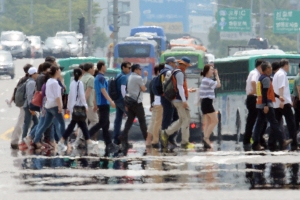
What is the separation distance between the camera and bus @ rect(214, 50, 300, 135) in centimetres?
2634

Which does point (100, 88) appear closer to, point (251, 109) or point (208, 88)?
point (208, 88)

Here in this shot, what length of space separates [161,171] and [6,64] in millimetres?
46663

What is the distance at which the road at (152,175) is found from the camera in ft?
42.6

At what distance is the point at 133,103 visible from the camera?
20.7 m

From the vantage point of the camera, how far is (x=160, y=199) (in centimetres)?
1244

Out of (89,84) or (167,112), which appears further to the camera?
(167,112)

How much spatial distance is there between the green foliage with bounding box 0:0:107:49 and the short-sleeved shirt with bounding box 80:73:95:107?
327ft

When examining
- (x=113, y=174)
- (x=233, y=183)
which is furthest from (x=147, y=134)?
(x=233, y=183)

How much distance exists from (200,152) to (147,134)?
1967 millimetres

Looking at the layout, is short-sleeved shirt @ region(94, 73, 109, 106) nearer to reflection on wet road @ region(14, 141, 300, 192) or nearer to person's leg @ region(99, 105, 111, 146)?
person's leg @ region(99, 105, 111, 146)

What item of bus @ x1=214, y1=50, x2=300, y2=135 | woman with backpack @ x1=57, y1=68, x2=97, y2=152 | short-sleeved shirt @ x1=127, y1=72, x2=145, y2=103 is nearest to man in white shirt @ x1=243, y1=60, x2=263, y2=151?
short-sleeved shirt @ x1=127, y1=72, x2=145, y2=103

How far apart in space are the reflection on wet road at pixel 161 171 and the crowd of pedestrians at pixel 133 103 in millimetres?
1000

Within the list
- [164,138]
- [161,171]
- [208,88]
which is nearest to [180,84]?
[208,88]

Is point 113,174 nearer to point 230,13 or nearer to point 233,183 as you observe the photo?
point 233,183
